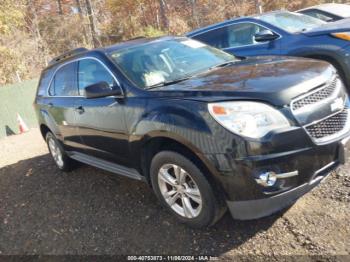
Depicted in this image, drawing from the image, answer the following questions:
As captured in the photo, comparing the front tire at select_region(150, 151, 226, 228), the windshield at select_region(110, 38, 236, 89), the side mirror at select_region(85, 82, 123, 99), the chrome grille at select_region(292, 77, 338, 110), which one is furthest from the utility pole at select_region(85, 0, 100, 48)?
the chrome grille at select_region(292, 77, 338, 110)

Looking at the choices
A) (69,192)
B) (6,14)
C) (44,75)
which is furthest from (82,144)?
(6,14)

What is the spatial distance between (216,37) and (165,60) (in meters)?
3.58

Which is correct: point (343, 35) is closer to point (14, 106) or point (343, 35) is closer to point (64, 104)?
point (64, 104)

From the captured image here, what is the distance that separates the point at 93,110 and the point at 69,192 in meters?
1.45

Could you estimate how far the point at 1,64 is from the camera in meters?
15.7

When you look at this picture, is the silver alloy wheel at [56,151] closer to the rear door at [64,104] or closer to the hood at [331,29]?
the rear door at [64,104]

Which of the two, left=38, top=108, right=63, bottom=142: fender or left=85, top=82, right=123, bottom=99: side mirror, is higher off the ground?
left=85, top=82, right=123, bottom=99: side mirror

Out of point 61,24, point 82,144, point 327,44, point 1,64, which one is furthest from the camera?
point 61,24

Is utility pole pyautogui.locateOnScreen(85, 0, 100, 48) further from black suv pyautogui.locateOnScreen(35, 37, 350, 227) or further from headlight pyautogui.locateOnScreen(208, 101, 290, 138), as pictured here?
headlight pyautogui.locateOnScreen(208, 101, 290, 138)

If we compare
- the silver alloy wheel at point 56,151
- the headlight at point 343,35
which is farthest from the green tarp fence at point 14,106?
the headlight at point 343,35

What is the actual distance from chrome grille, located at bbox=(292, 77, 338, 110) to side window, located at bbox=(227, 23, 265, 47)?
3.75m

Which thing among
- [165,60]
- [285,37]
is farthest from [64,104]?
[285,37]

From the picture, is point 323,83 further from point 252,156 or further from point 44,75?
point 44,75

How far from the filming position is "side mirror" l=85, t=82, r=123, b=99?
3.61m
